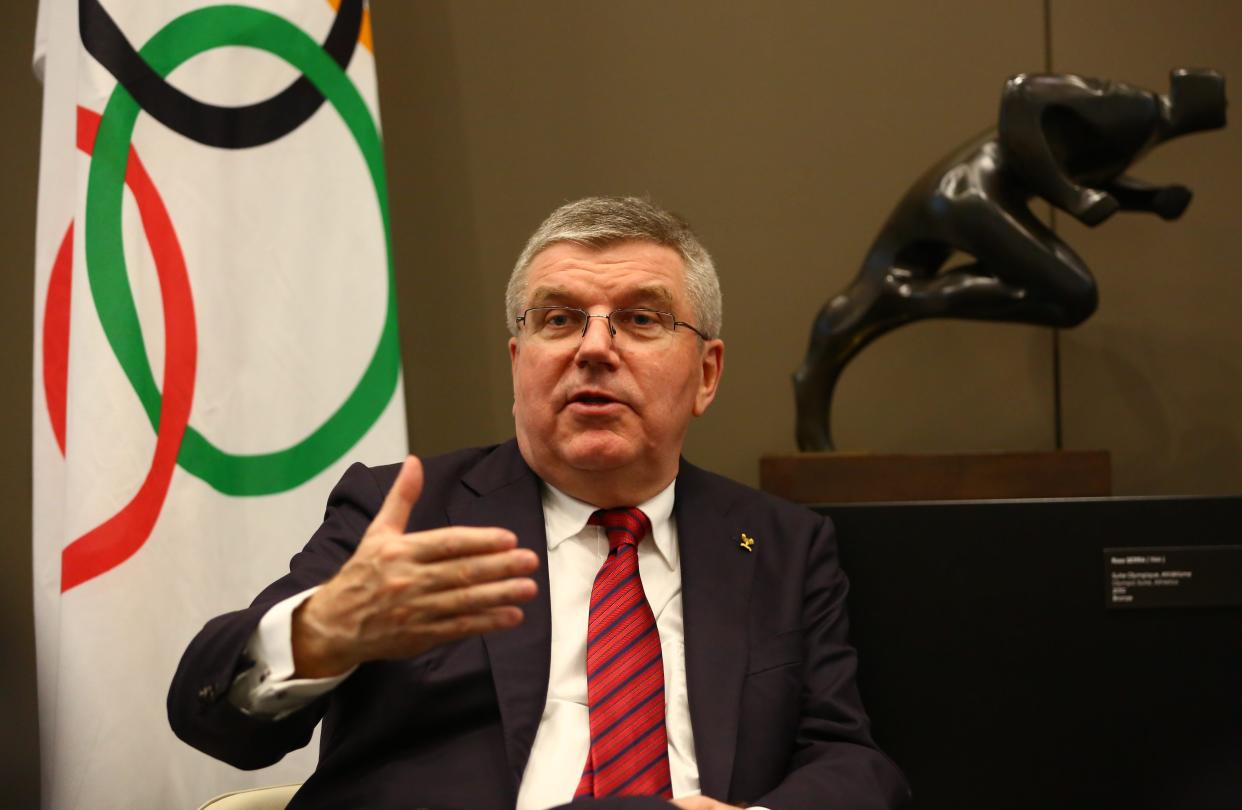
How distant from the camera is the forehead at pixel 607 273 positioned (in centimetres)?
174

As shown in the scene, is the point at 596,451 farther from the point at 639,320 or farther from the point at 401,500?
the point at 401,500

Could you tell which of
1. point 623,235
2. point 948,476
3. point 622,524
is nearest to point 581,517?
point 622,524

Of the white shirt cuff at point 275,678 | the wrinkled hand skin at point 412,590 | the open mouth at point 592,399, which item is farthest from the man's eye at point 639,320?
the white shirt cuff at point 275,678

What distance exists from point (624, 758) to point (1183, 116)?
1676 mm

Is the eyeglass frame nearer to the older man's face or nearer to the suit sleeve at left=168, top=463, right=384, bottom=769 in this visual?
the older man's face

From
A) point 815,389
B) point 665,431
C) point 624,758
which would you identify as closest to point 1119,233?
point 815,389

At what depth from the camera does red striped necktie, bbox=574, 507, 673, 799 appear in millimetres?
1540

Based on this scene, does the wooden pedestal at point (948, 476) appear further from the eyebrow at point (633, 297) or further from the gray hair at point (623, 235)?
the eyebrow at point (633, 297)

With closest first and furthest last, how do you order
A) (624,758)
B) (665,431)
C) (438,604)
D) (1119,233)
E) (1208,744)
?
(438,604) < (624,758) < (665,431) < (1208,744) < (1119,233)

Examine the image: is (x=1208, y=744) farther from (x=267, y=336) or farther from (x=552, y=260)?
(x=267, y=336)

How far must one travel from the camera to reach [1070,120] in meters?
2.21

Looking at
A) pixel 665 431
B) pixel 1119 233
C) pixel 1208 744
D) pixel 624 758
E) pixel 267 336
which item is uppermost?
pixel 1119 233

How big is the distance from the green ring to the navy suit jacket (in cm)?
44

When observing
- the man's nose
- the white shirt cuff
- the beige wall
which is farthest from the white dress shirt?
the beige wall
